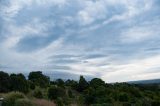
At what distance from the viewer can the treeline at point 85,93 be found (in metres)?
29.5

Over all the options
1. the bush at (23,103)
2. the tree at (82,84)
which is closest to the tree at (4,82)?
the tree at (82,84)

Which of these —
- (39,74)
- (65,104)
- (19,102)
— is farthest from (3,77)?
(19,102)

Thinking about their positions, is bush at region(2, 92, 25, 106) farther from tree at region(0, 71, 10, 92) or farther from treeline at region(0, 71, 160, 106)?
tree at region(0, 71, 10, 92)

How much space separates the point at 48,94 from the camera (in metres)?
36.8

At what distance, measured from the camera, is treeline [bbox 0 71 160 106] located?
29469mm

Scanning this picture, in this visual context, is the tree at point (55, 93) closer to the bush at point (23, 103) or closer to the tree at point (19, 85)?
the tree at point (19, 85)

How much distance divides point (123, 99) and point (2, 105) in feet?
45.2

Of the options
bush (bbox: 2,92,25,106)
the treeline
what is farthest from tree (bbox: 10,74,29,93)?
bush (bbox: 2,92,25,106)

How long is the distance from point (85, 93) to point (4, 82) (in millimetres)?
12959

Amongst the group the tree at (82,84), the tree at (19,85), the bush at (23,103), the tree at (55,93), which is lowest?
the bush at (23,103)

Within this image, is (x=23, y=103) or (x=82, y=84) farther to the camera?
(x=82, y=84)

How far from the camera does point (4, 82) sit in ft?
177

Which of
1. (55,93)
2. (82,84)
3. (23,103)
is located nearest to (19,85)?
(55,93)

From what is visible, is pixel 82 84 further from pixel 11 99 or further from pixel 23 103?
pixel 23 103
